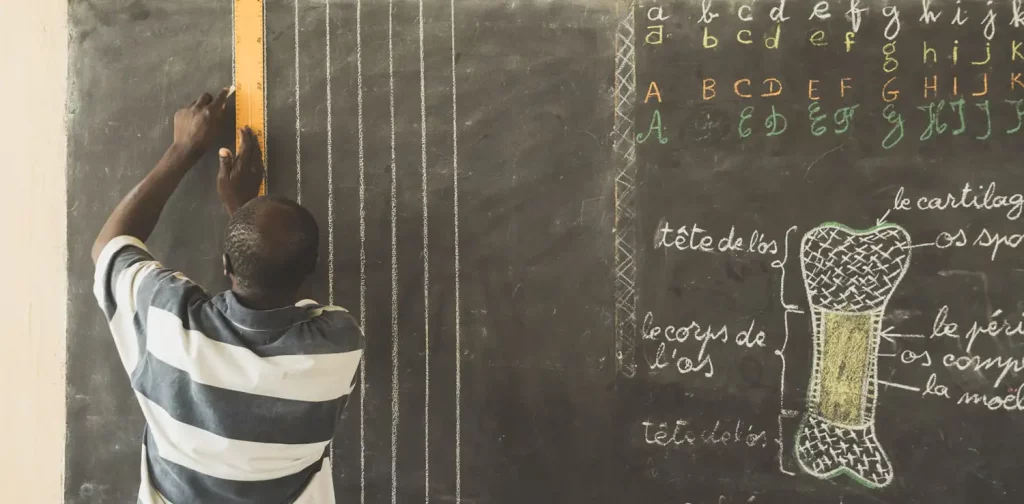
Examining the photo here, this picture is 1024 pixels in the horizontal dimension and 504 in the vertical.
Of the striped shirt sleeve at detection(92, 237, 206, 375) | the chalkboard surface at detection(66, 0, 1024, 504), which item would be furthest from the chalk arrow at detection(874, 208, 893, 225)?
the striped shirt sleeve at detection(92, 237, 206, 375)

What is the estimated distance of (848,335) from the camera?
1356 mm

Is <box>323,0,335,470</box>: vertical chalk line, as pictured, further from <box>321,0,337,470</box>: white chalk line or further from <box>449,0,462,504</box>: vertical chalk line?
<box>449,0,462,504</box>: vertical chalk line

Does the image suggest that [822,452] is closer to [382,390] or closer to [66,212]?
[382,390]

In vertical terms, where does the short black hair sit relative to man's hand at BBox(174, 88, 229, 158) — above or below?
below

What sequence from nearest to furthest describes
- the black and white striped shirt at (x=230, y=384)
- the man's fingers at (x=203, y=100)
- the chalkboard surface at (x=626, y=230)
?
the black and white striped shirt at (x=230, y=384) → the chalkboard surface at (x=626, y=230) → the man's fingers at (x=203, y=100)

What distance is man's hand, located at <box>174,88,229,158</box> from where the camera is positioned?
1423 millimetres

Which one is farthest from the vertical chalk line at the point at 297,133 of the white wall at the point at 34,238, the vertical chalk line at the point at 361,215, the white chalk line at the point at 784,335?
the white chalk line at the point at 784,335

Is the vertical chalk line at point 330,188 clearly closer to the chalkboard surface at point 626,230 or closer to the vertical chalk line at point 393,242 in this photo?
the chalkboard surface at point 626,230

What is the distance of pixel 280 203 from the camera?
3.65ft

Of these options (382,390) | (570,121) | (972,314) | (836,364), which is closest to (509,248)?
(570,121)

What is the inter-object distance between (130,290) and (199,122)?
1.51 ft

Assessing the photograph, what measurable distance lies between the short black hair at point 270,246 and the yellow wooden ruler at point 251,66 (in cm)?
40

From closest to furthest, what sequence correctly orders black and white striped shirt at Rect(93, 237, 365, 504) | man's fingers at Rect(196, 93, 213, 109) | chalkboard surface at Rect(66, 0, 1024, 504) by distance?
black and white striped shirt at Rect(93, 237, 365, 504), chalkboard surface at Rect(66, 0, 1024, 504), man's fingers at Rect(196, 93, 213, 109)

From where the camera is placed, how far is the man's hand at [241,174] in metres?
1.41
